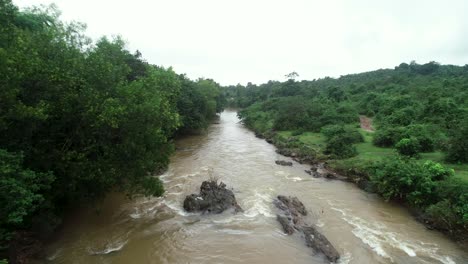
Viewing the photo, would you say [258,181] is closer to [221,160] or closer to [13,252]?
[221,160]

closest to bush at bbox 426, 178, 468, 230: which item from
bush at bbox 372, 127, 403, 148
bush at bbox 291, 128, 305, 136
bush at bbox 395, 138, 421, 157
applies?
bush at bbox 395, 138, 421, 157

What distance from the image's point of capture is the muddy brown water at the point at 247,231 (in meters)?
12.6

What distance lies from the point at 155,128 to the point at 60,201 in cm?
557

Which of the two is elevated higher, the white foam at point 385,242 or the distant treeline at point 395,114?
the distant treeline at point 395,114

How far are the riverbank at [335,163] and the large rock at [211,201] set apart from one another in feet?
30.9

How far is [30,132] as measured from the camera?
441 inches

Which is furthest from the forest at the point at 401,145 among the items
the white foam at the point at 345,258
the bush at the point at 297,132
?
the white foam at the point at 345,258

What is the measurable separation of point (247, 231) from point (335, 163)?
1268 cm

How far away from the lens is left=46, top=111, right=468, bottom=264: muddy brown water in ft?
41.3

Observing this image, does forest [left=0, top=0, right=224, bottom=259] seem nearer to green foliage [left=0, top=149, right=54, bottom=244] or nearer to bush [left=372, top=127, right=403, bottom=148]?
green foliage [left=0, top=149, right=54, bottom=244]

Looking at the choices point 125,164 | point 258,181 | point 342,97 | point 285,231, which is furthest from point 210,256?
point 342,97

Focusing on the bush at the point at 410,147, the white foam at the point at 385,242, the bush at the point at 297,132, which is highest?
the bush at the point at 410,147

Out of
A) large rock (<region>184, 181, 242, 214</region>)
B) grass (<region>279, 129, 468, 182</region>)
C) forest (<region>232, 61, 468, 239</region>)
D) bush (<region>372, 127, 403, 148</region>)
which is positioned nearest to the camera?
forest (<region>232, 61, 468, 239</region>)

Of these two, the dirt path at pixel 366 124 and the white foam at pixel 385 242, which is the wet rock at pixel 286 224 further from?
the dirt path at pixel 366 124
